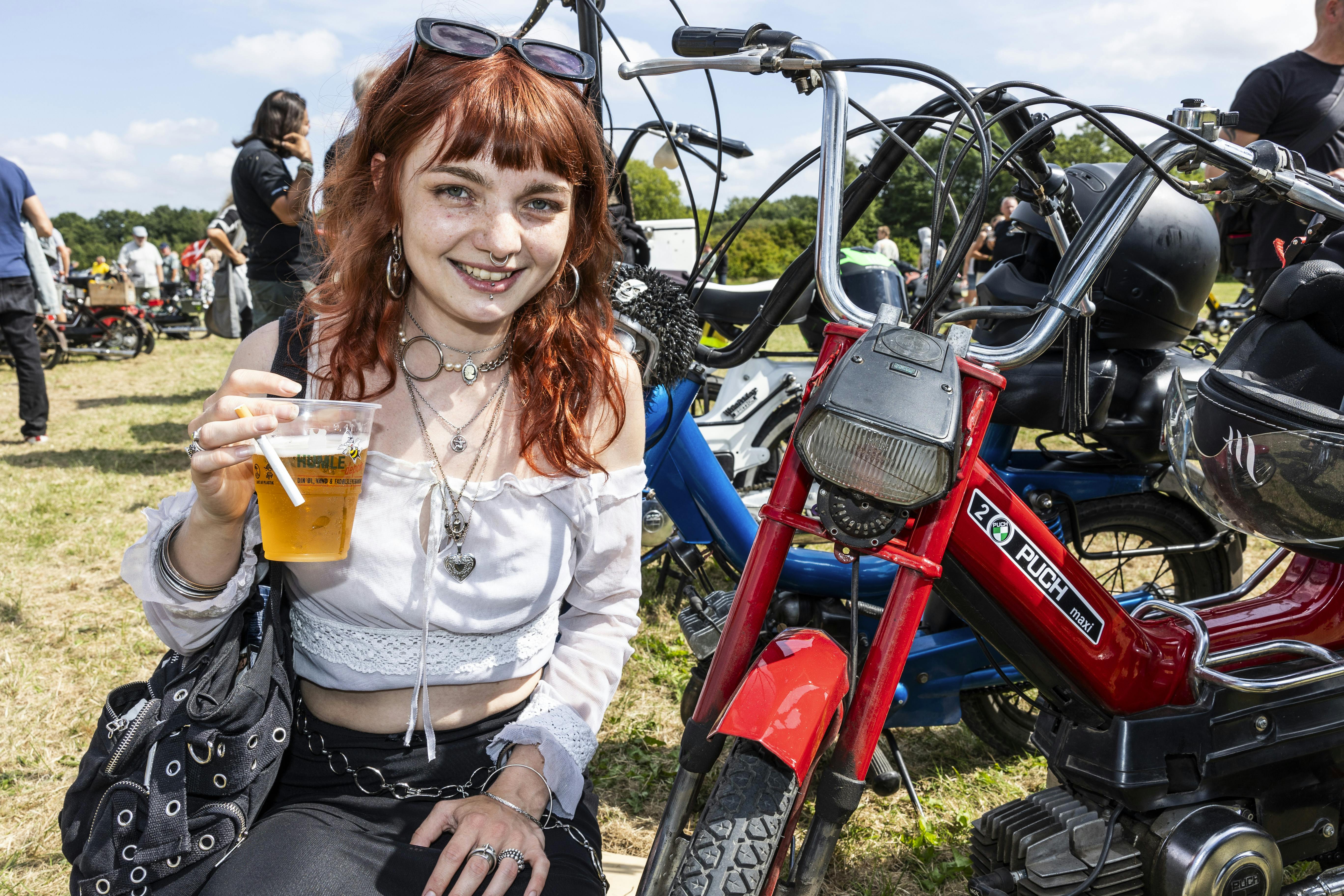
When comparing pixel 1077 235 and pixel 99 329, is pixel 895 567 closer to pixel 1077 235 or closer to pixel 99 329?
pixel 1077 235

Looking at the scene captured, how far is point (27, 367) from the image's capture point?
634 centimetres

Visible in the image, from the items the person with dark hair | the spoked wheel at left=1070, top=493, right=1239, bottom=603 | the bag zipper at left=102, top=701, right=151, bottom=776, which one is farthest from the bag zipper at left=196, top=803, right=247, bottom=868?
the person with dark hair

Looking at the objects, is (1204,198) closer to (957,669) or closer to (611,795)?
(957,669)

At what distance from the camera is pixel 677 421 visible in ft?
7.99

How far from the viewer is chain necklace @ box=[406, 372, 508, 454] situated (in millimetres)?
1454

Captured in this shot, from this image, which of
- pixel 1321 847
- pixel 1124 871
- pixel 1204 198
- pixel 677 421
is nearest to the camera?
pixel 1204 198

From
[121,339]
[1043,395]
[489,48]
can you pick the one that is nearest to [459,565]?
[489,48]

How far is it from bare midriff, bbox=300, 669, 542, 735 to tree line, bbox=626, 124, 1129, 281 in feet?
13.6

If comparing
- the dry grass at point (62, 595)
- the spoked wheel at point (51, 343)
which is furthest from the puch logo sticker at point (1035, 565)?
the spoked wheel at point (51, 343)

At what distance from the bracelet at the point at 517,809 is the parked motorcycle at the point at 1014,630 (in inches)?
7.2

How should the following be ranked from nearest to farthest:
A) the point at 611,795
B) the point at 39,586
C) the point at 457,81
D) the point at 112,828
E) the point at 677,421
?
the point at 112,828, the point at 457,81, the point at 677,421, the point at 611,795, the point at 39,586

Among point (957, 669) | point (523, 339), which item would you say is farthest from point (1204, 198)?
point (957, 669)

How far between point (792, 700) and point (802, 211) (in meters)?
31.5

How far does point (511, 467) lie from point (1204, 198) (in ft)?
3.93
